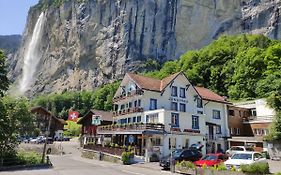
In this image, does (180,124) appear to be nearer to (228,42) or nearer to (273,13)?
(228,42)

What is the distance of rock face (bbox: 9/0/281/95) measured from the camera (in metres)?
110

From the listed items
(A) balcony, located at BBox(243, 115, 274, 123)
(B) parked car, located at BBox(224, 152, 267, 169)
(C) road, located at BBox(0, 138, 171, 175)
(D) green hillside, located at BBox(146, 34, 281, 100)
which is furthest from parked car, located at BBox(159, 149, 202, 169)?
(D) green hillside, located at BBox(146, 34, 281, 100)

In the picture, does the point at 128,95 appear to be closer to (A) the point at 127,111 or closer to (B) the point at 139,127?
(A) the point at 127,111

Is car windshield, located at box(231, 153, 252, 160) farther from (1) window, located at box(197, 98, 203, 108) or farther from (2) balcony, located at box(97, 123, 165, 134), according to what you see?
(1) window, located at box(197, 98, 203, 108)

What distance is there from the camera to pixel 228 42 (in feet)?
301

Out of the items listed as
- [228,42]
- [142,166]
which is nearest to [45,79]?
[228,42]

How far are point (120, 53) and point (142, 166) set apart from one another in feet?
292

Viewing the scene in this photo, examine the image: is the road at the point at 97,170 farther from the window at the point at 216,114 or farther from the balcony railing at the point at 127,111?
the window at the point at 216,114

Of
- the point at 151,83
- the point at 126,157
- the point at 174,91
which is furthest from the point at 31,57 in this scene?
the point at 126,157

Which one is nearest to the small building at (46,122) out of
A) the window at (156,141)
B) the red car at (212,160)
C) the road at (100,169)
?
the window at (156,141)

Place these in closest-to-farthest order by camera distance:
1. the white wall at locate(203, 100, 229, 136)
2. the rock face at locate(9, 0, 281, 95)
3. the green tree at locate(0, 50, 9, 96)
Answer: the green tree at locate(0, 50, 9, 96) < the white wall at locate(203, 100, 229, 136) < the rock face at locate(9, 0, 281, 95)

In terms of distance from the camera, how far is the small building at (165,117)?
3916 centimetres

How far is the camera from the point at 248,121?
5119cm

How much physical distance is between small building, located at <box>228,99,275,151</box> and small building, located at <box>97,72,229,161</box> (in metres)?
1.91
